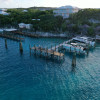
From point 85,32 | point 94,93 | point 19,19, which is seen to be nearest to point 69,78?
point 94,93

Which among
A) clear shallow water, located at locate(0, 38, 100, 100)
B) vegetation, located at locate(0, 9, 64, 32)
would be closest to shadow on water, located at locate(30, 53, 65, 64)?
clear shallow water, located at locate(0, 38, 100, 100)

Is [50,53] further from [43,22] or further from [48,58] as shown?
[43,22]

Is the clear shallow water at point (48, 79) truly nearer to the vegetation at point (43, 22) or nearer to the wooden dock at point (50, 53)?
the wooden dock at point (50, 53)

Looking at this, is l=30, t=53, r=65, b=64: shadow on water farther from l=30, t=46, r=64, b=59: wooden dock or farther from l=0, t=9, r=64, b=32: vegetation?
l=0, t=9, r=64, b=32: vegetation

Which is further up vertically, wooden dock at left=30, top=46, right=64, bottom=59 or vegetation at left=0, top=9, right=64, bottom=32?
vegetation at left=0, top=9, right=64, bottom=32

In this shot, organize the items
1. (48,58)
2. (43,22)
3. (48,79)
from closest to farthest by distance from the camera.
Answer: (48,79) < (48,58) < (43,22)

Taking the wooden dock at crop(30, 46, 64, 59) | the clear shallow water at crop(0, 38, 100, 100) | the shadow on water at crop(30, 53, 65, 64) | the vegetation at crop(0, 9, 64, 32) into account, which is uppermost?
the vegetation at crop(0, 9, 64, 32)

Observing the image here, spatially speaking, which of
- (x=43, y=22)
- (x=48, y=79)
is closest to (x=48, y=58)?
(x=48, y=79)

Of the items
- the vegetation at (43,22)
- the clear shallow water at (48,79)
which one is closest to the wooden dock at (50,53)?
the clear shallow water at (48,79)

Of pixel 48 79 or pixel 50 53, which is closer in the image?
pixel 48 79
